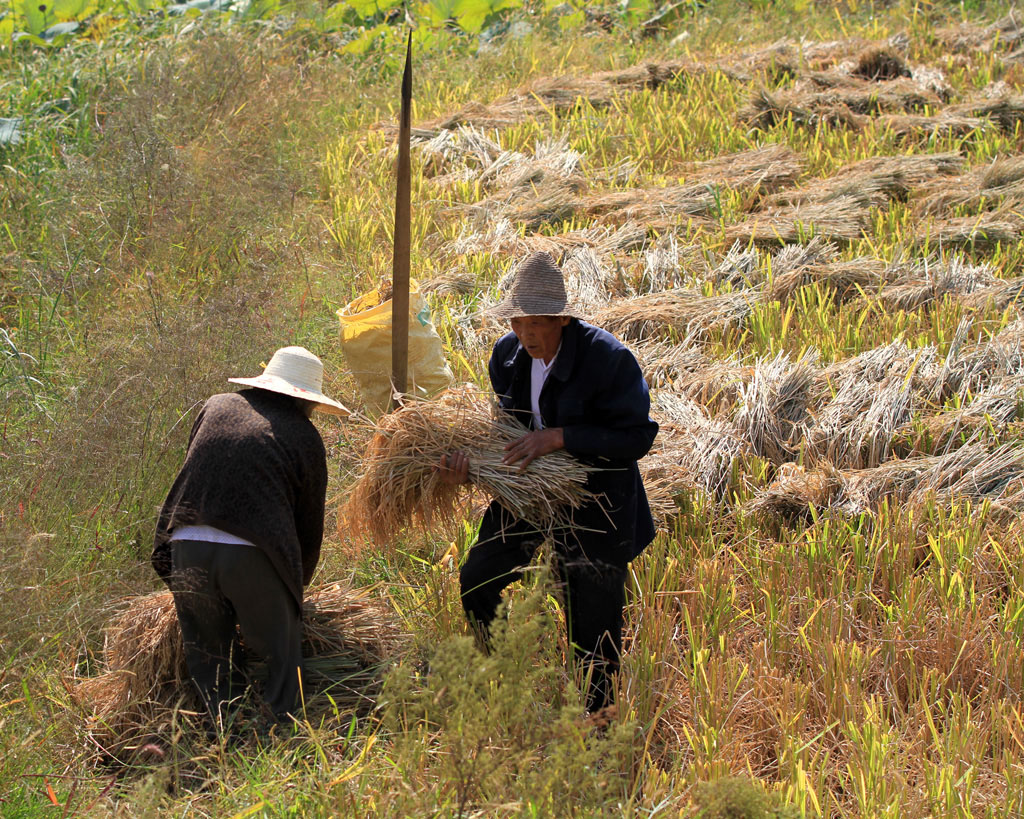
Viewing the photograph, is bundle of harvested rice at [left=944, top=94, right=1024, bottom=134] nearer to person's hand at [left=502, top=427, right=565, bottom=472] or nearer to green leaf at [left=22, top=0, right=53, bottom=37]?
person's hand at [left=502, top=427, right=565, bottom=472]

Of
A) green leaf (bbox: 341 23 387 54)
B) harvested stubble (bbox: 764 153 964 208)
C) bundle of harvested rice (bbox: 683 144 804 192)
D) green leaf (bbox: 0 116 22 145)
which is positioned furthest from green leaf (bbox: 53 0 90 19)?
harvested stubble (bbox: 764 153 964 208)

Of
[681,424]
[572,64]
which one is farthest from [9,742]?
[572,64]

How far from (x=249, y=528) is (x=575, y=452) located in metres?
1.02

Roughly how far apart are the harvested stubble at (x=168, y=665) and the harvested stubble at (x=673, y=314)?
7.99 feet

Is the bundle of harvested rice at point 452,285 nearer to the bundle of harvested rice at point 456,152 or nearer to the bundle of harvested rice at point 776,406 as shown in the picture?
the bundle of harvested rice at point 776,406

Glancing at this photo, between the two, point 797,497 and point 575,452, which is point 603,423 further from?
point 797,497

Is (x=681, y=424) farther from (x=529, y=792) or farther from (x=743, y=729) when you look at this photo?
(x=529, y=792)

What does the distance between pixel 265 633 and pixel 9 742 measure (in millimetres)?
782

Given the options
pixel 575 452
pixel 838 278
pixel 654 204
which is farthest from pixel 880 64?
pixel 575 452

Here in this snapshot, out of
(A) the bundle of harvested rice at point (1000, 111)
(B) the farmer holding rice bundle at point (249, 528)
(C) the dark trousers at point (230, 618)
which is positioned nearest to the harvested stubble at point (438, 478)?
(B) the farmer holding rice bundle at point (249, 528)

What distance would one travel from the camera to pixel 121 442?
168 inches

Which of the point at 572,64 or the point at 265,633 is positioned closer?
the point at 265,633

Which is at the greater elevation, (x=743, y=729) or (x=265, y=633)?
(x=265, y=633)

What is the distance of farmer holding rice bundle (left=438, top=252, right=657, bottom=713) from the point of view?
3.16 metres
